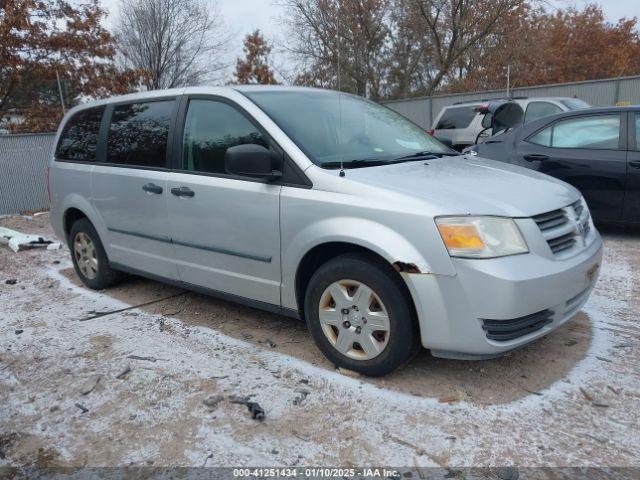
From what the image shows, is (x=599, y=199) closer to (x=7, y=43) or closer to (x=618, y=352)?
(x=618, y=352)

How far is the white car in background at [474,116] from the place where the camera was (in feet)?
32.7

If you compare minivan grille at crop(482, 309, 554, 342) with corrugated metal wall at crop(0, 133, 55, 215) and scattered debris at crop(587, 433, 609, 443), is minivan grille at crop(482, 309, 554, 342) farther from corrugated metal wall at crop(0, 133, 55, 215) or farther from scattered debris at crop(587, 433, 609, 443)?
corrugated metal wall at crop(0, 133, 55, 215)

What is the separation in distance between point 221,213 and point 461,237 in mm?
1693

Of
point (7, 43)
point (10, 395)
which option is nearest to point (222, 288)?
point (10, 395)

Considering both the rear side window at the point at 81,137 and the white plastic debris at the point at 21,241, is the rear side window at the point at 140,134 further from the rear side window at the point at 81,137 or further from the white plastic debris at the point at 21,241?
the white plastic debris at the point at 21,241

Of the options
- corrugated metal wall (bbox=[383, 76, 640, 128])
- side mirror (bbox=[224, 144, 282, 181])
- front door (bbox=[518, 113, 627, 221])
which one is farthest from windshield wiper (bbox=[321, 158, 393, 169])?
corrugated metal wall (bbox=[383, 76, 640, 128])

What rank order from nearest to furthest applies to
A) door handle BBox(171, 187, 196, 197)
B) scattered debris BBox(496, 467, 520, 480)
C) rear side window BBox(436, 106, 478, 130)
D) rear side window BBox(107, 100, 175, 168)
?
scattered debris BBox(496, 467, 520, 480)
door handle BBox(171, 187, 196, 197)
rear side window BBox(107, 100, 175, 168)
rear side window BBox(436, 106, 478, 130)

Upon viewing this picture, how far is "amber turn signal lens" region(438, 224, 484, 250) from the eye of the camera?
2.74m

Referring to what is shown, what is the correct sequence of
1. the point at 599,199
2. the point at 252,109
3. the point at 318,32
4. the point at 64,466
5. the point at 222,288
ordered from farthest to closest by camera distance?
the point at 318,32
the point at 599,199
the point at 222,288
the point at 252,109
the point at 64,466

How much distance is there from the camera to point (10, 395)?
323 cm

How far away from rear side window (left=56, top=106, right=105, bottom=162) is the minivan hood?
9.50 ft

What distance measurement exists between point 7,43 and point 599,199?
15059mm


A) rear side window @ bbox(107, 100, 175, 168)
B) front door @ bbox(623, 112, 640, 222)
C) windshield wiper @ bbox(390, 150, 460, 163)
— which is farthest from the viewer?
front door @ bbox(623, 112, 640, 222)

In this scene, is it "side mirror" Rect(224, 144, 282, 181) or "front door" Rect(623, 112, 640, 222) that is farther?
"front door" Rect(623, 112, 640, 222)
